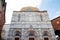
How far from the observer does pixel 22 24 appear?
1922 cm

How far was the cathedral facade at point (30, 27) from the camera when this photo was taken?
1766 cm

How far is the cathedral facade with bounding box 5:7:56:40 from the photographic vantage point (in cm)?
1766

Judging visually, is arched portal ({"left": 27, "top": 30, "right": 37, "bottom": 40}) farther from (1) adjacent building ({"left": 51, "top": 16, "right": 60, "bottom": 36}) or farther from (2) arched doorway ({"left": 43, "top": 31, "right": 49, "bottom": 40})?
(1) adjacent building ({"left": 51, "top": 16, "right": 60, "bottom": 36})

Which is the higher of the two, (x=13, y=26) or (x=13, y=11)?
(x=13, y=11)

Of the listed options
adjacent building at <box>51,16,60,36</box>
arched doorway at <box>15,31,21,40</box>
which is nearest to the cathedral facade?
arched doorway at <box>15,31,21,40</box>

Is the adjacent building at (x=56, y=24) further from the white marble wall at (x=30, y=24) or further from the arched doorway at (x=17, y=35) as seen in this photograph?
the arched doorway at (x=17, y=35)

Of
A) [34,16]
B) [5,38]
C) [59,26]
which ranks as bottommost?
[5,38]

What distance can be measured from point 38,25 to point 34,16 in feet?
7.26

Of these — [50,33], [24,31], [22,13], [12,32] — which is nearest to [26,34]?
[24,31]

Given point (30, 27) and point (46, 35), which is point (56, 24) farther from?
point (30, 27)

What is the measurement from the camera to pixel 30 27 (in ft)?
61.2

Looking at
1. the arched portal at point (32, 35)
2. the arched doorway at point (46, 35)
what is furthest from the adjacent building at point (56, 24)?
the arched portal at point (32, 35)

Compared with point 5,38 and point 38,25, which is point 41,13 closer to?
point 38,25

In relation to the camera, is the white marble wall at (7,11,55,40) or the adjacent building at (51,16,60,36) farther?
the adjacent building at (51,16,60,36)
